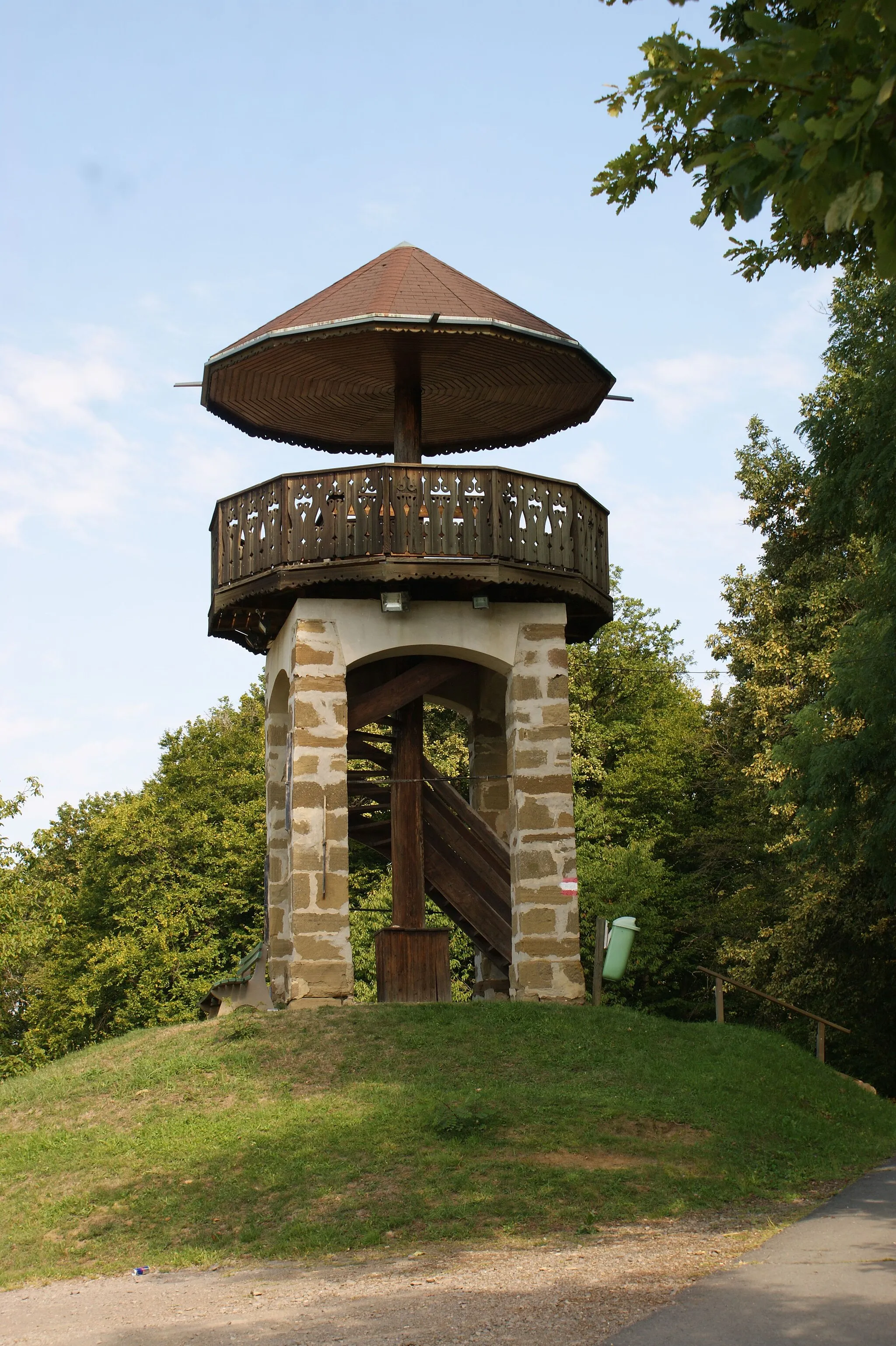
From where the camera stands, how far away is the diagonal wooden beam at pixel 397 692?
17797mm

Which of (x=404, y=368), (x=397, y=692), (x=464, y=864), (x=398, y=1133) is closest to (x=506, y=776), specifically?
(x=464, y=864)

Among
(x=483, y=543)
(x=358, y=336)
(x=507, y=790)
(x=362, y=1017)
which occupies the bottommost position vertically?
(x=362, y=1017)

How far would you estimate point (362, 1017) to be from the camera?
15.3 metres

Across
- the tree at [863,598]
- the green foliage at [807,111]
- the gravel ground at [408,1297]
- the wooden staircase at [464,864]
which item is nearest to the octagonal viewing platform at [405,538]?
the wooden staircase at [464,864]

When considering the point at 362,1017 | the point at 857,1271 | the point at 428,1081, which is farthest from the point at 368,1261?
the point at 362,1017

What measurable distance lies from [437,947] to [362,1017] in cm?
259

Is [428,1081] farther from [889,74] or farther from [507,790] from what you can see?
[889,74]

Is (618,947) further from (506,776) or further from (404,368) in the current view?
(404,368)

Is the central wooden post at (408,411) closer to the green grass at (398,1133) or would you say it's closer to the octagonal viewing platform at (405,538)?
the octagonal viewing platform at (405,538)

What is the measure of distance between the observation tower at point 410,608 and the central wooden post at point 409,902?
0.09 feet

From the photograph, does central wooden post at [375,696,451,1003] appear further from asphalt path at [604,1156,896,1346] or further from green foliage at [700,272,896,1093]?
asphalt path at [604,1156,896,1346]

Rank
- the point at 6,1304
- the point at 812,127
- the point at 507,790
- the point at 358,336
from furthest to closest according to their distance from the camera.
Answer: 1. the point at 507,790
2. the point at 358,336
3. the point at 6,1304
4. the point at 812,127

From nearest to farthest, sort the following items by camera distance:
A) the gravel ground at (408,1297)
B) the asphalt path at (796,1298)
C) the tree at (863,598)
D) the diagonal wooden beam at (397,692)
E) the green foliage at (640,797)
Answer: the asphalt path at (796,1298)
the gravel ground at (408,1297)
the tree at (863,598)
the diagonal wooden beam at (397,692)
the green foliage at (640,797)

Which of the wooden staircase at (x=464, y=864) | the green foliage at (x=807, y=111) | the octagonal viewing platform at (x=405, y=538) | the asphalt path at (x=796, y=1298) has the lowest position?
the asphalt path at (x=796, y=1298)
